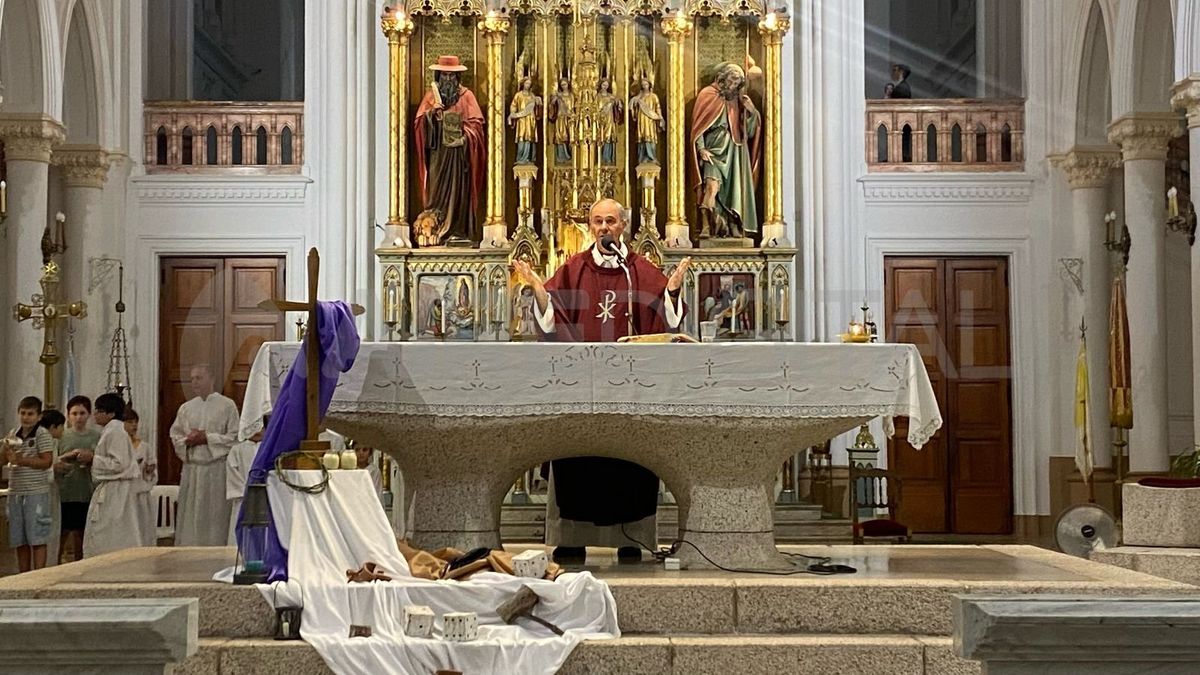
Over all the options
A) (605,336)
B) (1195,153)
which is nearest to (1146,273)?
(1195,153)

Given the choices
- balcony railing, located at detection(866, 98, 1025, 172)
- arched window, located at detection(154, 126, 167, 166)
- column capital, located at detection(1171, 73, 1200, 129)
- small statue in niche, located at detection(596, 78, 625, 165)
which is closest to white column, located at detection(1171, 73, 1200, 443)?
column capital, located at detection(1171, 73, 1200, 129)

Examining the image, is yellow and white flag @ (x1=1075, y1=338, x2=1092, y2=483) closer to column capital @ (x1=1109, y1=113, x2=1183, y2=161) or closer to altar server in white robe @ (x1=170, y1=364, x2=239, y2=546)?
column capital @ (x1=1109, y1=113, x2=1183, y2=161)

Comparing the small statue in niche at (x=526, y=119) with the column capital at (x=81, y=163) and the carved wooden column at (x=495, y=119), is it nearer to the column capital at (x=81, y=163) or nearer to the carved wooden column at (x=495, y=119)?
the carved wooden column at (x=495, y=119)

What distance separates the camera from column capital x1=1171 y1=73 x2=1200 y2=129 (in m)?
11.9

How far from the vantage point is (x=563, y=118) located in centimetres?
1380

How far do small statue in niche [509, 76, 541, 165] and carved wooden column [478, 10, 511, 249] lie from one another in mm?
163

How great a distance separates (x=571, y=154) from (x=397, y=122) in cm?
160

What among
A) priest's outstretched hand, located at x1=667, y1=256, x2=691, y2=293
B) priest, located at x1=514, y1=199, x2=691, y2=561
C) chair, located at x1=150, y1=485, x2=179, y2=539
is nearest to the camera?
priest's outstretched hand, located at x1=667, y1=256, x2=691, y2=293

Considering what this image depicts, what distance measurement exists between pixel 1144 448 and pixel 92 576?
384 inches

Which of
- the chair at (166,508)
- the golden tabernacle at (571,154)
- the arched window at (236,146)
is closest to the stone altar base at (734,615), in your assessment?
the chair at (166,508)

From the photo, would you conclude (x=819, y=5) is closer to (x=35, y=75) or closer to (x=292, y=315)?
(x=292, y=315)

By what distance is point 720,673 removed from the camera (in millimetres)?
6531

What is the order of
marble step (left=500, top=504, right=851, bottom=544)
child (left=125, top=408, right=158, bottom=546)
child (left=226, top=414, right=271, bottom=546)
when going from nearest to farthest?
1. child (left=125, top=408, right=158, bottom=546)
2. child (left=226, top=414, right=271, bottom=546)
3. marble step (left=500, top=504, right=851, bottom=544)

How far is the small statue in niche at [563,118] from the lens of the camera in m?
13.8
